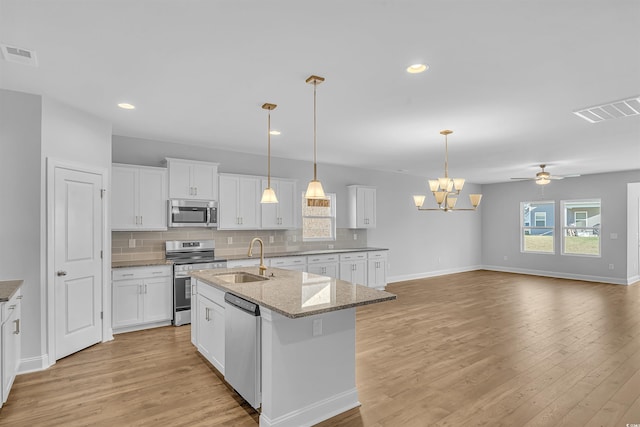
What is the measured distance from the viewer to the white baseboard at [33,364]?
3389 millimetres

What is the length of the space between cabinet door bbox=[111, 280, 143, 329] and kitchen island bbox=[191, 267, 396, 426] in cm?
239

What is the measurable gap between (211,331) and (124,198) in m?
2.49

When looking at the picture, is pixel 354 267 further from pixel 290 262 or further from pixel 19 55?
pixel 19 55

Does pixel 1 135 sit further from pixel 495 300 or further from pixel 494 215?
pixel 494 215

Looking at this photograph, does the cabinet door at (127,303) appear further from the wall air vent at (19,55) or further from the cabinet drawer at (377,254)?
the cabinet drawer at (377,254)

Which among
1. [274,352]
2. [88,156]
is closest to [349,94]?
[274,352]

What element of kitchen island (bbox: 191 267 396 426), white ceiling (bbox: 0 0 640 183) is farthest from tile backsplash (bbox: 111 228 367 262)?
kitchen island (bbox: 191 267 396 426)

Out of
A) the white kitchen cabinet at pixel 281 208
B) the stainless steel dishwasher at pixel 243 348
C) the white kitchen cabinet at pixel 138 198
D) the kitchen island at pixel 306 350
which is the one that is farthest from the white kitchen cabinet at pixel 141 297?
the kitchen island at pixel 306 350

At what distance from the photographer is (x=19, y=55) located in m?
2.64

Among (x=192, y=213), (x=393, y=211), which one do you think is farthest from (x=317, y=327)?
(x=393, y=211)

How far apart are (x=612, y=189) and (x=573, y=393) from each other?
24.6 ft

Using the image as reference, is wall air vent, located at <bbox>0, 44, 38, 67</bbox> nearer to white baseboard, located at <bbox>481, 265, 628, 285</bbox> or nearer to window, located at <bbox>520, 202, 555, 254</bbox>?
window, located at <bbox>520, 202, 555, 254</bbox>

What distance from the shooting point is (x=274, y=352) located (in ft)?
7.93

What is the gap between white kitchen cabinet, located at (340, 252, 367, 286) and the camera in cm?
686
